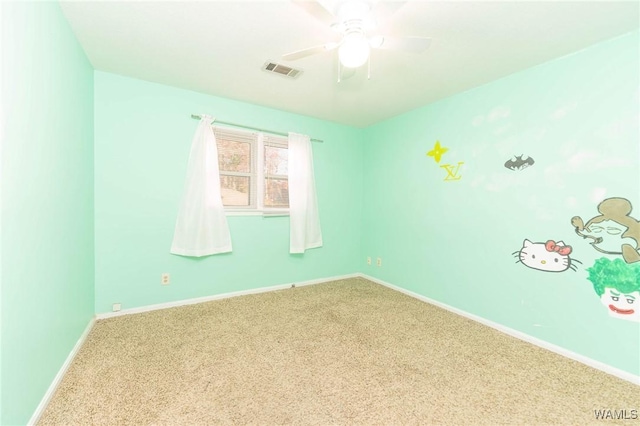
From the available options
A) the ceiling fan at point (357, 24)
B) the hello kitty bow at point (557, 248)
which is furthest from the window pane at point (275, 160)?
the hello kitty bow at point (557, 248)

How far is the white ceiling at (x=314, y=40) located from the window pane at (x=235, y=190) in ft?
3.19

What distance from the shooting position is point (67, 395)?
150 centimetres

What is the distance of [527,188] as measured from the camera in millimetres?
2221

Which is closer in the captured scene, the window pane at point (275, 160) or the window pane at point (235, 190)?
the window pane at point (235, 190)

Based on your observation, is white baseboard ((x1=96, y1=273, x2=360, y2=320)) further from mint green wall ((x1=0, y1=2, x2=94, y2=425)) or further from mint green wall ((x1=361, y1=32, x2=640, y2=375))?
mint green wall ((x1=361, y1=32, x2=640, y2=375))

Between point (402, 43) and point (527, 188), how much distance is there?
1667 mm

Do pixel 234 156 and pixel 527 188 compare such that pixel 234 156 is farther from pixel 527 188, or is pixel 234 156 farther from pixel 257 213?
pixel 527 188

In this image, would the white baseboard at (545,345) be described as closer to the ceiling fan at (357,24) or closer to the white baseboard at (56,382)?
the ceiling fan at (357,24)

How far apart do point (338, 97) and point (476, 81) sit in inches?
53.0

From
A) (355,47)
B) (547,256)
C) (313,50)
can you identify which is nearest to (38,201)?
(313,50)

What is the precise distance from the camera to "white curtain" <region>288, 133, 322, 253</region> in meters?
3.42

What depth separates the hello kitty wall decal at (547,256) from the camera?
2.02m

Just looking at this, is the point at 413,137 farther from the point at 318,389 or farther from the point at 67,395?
the point at 67,395

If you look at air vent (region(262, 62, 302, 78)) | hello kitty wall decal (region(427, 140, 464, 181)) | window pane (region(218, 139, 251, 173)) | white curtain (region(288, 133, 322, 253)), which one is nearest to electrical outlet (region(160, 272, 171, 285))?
window pane (region(218, 139, 251, 173))
